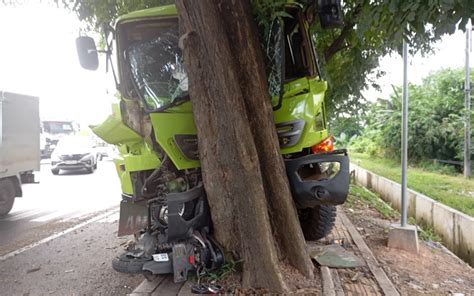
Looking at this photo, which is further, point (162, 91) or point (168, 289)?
point (162, 91)

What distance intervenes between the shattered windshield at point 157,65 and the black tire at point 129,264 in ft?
5.34

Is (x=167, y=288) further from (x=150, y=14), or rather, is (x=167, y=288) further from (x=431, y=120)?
(x=431, y=120)

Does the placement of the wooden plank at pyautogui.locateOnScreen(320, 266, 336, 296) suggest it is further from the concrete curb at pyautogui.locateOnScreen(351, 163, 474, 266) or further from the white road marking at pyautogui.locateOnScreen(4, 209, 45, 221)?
the white road marking at pyautogui.locateOnScreen(4, 209, 45, 221)

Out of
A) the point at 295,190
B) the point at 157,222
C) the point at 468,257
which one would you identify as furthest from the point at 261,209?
the point at 468,257

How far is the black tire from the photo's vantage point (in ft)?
11.5

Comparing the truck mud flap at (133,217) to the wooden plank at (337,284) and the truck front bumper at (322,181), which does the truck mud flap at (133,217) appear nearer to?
the truck front bumper at (322,181)

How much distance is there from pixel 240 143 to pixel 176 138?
734mm

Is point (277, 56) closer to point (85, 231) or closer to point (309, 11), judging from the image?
point (309, 11)

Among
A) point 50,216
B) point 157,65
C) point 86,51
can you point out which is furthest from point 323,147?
point 50,216

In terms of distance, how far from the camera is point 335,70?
Result: 9055 millimetres

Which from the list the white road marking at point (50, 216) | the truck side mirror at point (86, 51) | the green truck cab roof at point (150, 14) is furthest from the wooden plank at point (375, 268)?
the white road marking at point (50, 216)

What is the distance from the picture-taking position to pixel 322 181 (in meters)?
3.72

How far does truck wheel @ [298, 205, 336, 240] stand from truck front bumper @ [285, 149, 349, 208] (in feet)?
2.79

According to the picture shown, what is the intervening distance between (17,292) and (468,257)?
250 inches
